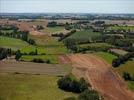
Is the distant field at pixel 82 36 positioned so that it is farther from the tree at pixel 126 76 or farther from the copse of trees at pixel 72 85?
the copse of trees at pixel 72 85

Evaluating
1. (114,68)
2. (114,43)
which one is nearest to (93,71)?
(114,68)

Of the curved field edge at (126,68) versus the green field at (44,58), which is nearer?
the curved field edge at (126,68)

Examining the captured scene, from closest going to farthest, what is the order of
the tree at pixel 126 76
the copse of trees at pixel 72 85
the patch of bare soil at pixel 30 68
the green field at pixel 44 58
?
1. the copse of trees at pixel 72 85
2. the tree at pixel 126 76
3. the patch of bare soil at pixel 30 68
4. the green field at pixel 44 58

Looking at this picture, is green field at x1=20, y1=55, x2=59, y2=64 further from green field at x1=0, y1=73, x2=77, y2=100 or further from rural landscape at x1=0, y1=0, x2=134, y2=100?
green field at x1=0, y1=73, x2=77, y2=100

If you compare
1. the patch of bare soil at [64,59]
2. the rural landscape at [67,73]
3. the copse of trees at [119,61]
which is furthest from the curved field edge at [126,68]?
the patch of bare soil at [64,59]

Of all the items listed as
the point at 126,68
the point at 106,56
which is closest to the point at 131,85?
the point at 126,68
